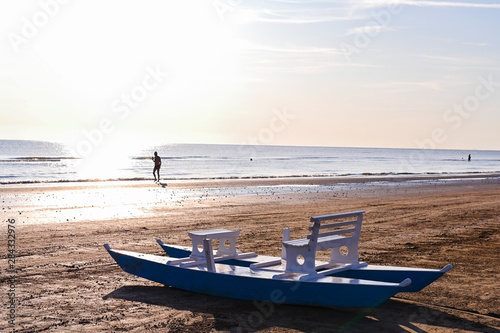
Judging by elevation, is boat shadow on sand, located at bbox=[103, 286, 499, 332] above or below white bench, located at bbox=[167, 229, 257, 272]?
below

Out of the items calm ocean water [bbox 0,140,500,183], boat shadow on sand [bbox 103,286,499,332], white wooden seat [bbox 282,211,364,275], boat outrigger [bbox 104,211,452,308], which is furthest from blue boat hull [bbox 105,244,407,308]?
calm ocean water [bbox 0,140,500,183]

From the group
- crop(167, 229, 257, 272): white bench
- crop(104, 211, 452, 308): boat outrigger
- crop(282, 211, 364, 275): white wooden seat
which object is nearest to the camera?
crop(104, 211, 452, 308): boat outrigger

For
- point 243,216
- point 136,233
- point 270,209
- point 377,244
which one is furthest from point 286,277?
point 270,209

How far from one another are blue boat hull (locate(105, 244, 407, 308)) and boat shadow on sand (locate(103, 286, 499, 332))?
5.6 inches

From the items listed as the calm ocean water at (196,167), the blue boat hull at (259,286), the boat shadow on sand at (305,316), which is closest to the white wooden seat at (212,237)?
the blue boat hull at (259,286)

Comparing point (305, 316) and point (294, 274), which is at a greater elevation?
point (294, 274)

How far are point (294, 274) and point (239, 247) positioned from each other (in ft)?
12.1

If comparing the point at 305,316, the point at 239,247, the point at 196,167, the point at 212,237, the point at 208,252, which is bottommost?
the point at 305,316

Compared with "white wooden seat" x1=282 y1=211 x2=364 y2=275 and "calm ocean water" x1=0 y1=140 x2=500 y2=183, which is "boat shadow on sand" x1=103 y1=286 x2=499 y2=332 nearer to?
"white wooden seat" x1=282 y1=211 x2=364 y2=275

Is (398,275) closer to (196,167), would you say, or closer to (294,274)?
(294,274)

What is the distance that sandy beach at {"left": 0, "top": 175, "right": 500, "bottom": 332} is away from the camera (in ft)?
18.8

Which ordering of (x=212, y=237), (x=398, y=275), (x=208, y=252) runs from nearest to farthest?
(x=398, y=275) < (x=208, y=252) < (x=212, y=237)

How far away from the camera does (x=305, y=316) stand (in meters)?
5.94

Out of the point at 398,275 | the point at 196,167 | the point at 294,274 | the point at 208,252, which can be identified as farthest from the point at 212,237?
the point at 196,167
